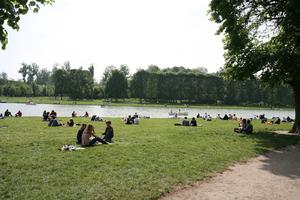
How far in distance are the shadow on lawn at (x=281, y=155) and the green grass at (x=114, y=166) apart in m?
0.45

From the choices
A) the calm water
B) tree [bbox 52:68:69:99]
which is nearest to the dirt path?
the calm water

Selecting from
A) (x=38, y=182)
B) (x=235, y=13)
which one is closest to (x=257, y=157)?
(x=38, y=182)

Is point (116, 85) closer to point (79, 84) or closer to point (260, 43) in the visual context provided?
point (79, 84)

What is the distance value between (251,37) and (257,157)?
48.8 ft

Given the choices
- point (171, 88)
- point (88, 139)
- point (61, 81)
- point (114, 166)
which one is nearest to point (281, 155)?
point (114, 166)

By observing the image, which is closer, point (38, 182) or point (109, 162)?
point (38, 182)

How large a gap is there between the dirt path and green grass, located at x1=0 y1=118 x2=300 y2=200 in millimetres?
605

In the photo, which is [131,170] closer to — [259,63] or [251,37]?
[259,63]

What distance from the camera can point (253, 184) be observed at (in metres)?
13.0

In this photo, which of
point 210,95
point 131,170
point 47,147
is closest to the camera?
point 131,170

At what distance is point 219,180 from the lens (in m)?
13.4

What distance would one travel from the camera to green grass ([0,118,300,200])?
36.4ft

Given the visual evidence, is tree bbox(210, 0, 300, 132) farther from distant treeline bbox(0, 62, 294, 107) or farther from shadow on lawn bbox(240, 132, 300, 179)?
distant treeline bbox(0, 62, 294, 107)

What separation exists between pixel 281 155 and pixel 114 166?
10019 mm
